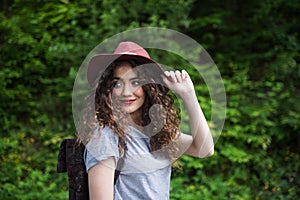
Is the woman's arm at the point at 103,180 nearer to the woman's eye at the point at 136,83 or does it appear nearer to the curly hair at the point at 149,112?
the curly hair at the point at 149,112

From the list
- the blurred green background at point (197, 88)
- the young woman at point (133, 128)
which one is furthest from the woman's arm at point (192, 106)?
the blurred green background at point (197, 88)

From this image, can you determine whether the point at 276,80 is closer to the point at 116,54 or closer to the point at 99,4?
the point at 99,4

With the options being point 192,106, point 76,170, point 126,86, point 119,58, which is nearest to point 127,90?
point 126,86

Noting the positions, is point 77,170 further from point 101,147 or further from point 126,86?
point 126,86

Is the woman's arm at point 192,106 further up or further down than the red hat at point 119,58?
further down

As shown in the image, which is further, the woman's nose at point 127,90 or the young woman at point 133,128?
the woman's nose at point 127,90

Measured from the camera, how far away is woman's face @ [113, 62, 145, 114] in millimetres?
1843

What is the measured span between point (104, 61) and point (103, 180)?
1.49 ft

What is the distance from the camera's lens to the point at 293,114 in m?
4.95

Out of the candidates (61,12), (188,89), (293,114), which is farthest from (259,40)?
(188,89)

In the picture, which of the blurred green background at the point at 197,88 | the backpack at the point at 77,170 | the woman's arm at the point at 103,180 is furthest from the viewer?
the blurred green background at the point at 197,88

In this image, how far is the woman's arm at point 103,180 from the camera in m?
1.70

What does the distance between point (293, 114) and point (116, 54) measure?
3.52m

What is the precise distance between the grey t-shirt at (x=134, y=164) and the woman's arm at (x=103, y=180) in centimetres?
2
